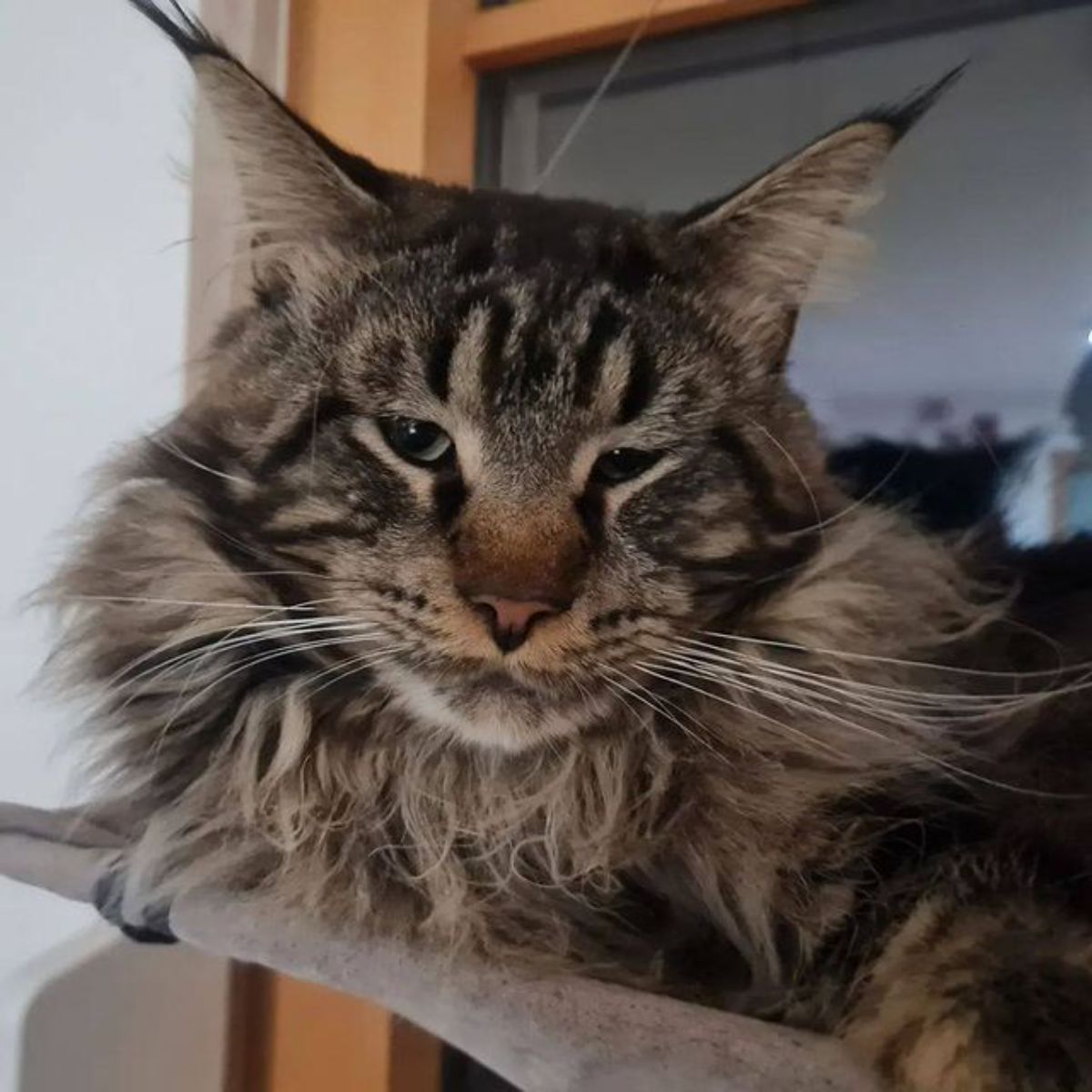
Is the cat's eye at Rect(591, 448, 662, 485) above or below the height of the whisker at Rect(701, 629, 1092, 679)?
above

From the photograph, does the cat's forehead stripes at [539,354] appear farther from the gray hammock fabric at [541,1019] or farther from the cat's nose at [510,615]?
the gray hammock fabric at [541,1019]

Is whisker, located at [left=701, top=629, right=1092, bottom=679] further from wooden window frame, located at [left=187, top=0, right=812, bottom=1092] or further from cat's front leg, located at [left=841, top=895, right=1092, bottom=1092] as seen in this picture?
wooden window frame, located at [left=187, top=0, right=812, bottom=1092]

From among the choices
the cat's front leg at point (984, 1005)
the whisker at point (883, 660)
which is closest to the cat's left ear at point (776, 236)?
the whisker at point (883, 660)

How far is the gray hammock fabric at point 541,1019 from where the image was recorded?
24.4 inches

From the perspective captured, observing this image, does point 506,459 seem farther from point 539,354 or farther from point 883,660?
point 883,660

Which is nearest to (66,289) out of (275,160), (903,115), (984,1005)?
(275,160)

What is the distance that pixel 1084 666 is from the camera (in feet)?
2.84

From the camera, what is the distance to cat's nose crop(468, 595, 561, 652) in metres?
0.77

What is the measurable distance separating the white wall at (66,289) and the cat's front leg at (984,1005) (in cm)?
Answer: 101

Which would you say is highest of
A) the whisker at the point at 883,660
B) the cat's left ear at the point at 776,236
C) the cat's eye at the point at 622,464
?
the cat's left ear at the point at 776,236

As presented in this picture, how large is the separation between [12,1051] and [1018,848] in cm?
93

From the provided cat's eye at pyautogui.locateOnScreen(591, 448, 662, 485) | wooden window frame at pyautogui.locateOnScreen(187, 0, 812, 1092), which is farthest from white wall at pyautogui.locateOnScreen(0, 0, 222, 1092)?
cat's eye at pyautogui.locateOnScreen(591, 448, 662, 485)

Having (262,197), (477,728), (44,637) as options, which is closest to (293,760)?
(477,728)

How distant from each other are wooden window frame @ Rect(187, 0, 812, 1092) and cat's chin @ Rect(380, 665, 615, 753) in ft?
2.40
